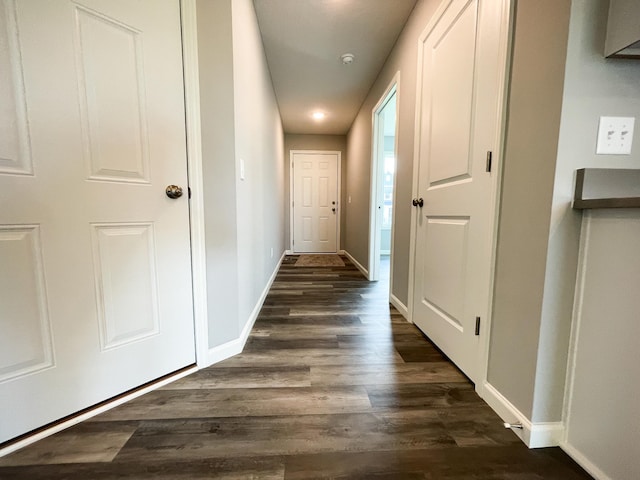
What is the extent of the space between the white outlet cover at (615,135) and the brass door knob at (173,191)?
1583 millimetres

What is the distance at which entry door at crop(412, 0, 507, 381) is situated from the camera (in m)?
1.09

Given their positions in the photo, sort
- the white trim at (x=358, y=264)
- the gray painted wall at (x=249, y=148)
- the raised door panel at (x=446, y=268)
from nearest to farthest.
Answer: the raised door panel at (x=446, y=268) → the gray painted wall at (x=249, y=148) → the white trim at (x=358, y=264)

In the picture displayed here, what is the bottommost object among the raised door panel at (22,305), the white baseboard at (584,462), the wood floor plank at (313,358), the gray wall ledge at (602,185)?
the wood floor plank at (313,358)

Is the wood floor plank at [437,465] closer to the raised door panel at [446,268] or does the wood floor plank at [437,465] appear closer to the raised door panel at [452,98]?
the raised door panel at [446,268]

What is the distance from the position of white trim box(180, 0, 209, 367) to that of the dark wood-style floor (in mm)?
241

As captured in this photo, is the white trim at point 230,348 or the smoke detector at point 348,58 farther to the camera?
the smoke detector at point 348,58

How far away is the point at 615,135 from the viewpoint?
0.80 m

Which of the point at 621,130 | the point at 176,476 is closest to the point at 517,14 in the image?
the point at 621,130

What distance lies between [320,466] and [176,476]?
44 centimetres

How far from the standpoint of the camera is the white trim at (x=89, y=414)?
0.87 m

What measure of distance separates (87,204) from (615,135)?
1836 millimetres

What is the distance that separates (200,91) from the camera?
1242 millimetres

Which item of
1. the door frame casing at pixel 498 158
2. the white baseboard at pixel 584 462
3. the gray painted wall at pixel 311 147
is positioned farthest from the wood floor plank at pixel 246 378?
the gray painted wall at pixel 311 147

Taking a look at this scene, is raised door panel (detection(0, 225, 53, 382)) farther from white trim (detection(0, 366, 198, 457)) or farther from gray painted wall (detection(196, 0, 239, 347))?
gray painted wall (detection(196, 0, 239, 347))
